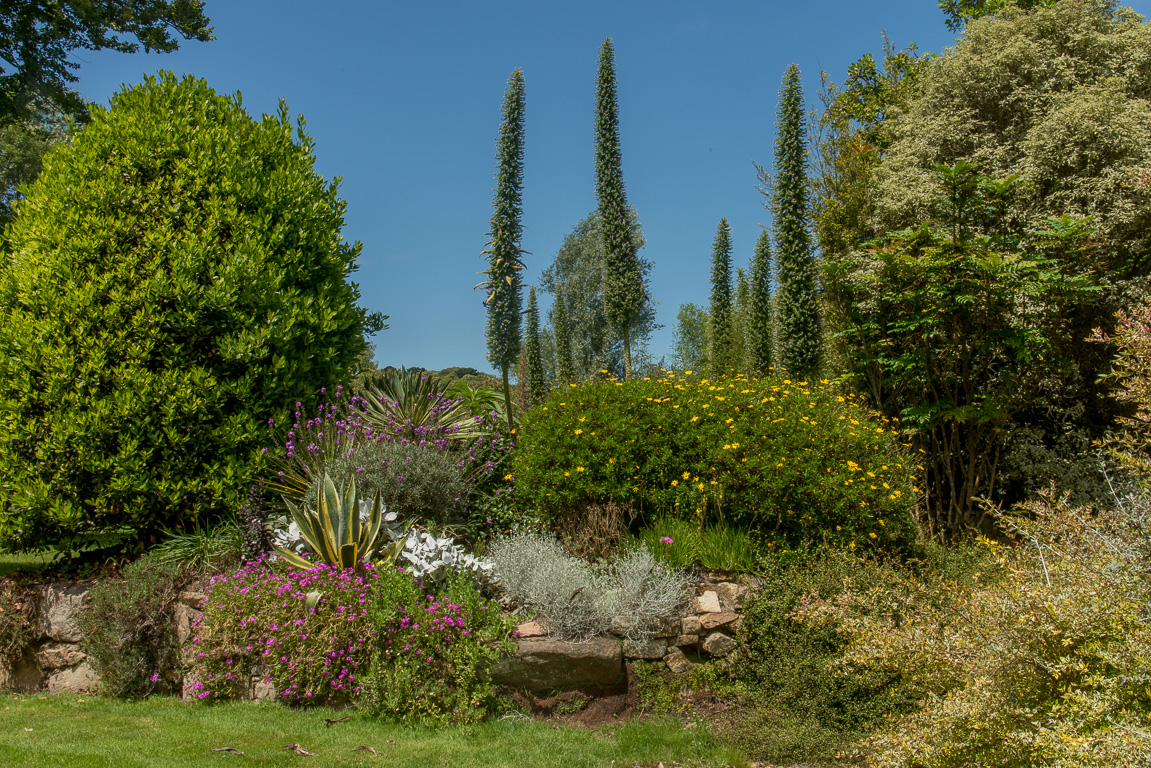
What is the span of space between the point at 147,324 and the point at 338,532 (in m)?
2.67

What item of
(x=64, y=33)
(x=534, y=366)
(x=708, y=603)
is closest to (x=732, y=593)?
(x=708, y=603)

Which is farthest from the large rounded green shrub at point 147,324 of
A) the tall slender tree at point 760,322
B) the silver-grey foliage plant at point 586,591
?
the tall slender tree at point 760,322

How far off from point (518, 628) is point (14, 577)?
4.98 meters

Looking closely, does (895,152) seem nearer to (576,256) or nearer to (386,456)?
(386,456)

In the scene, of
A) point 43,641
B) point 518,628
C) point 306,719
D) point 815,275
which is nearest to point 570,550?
point 518,628

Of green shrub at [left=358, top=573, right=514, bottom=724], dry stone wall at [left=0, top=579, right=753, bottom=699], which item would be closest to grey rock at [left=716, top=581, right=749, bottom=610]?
dry stone wall at [left=0, top=579, right=753, bottom=699]

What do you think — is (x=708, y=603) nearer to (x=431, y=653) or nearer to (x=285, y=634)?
(x=431, y=653)

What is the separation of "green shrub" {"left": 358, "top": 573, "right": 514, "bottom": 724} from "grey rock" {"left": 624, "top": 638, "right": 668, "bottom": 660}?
3.11 ft

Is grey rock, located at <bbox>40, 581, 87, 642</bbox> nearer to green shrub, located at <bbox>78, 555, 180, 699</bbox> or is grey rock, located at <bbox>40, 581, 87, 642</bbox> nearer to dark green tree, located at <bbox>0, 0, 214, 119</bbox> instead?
green shrub, located at <bbox>78, 555, 180, 699</bbox>

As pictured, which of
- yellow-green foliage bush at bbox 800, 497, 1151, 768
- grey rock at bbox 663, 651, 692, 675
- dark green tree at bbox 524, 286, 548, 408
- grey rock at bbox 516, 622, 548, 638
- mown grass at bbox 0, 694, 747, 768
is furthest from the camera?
dark green tree at bbox 524, 286, 548, 408

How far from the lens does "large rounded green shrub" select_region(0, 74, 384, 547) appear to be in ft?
19.5

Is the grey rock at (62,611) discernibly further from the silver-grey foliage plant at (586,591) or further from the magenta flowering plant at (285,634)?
the silver-grey foliage plant at (586,591)

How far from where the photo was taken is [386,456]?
6441 millimetres

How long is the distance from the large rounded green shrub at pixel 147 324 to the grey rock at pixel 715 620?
4.30 metres
